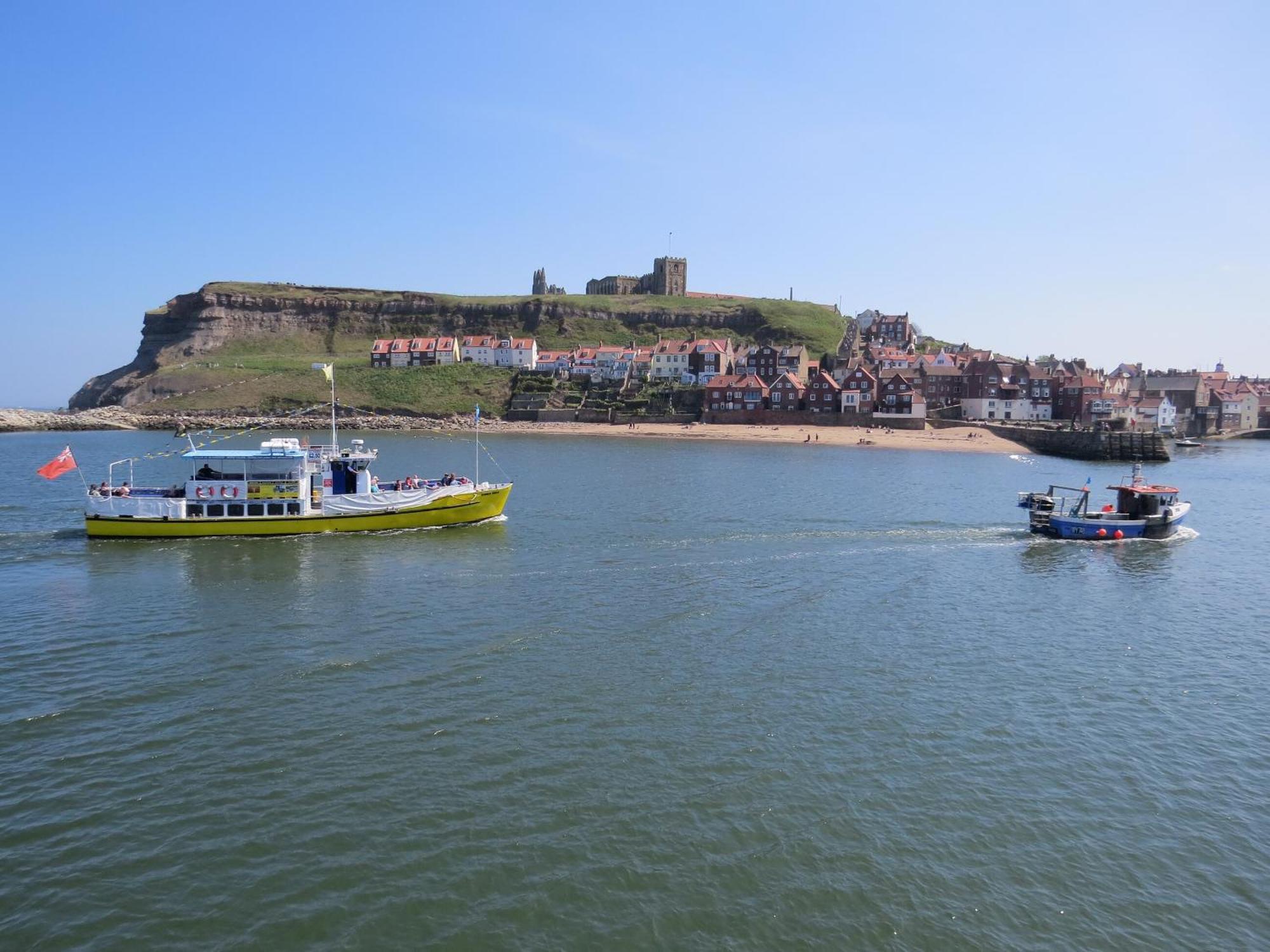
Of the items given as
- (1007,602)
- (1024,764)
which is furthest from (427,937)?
(1007,602)

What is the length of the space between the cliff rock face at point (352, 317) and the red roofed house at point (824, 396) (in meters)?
64.1

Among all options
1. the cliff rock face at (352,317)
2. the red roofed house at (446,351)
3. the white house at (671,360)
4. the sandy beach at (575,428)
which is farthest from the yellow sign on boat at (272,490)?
the cliff rock face at (352,317)

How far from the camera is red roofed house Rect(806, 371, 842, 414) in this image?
124500 mm

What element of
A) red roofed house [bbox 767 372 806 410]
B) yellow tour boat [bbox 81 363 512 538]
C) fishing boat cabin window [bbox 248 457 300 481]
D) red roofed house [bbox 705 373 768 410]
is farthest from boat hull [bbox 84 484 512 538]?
red roofed house [bbox 767 372 806 410]

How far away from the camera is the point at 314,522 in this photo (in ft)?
145

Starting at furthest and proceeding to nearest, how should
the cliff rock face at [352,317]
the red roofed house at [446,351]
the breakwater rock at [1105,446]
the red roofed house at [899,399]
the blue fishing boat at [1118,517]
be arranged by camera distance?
the cliff rock face at [352,317] < the red roofed house at [446,351] < the red roofed house at [899,399] < the breakwater rock at [1105,446] < the blue fishing boat at [1118,517]

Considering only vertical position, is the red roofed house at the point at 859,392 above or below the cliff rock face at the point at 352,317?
below

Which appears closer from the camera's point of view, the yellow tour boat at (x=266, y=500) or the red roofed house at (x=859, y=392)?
the yellow tour boat at (x=266, y=500)

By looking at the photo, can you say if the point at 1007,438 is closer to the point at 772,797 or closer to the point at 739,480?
the point at 739,480

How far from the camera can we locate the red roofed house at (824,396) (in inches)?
4902

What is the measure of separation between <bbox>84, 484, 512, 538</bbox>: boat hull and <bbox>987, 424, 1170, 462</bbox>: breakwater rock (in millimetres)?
82334

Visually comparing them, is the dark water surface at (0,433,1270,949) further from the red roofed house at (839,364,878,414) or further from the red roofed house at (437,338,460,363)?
the red roofed house at (437,338,460,363)

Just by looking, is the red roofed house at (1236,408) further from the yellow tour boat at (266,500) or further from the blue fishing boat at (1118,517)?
the yellow tour boat at (266,500)

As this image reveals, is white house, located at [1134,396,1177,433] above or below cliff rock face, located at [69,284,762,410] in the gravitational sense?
below
